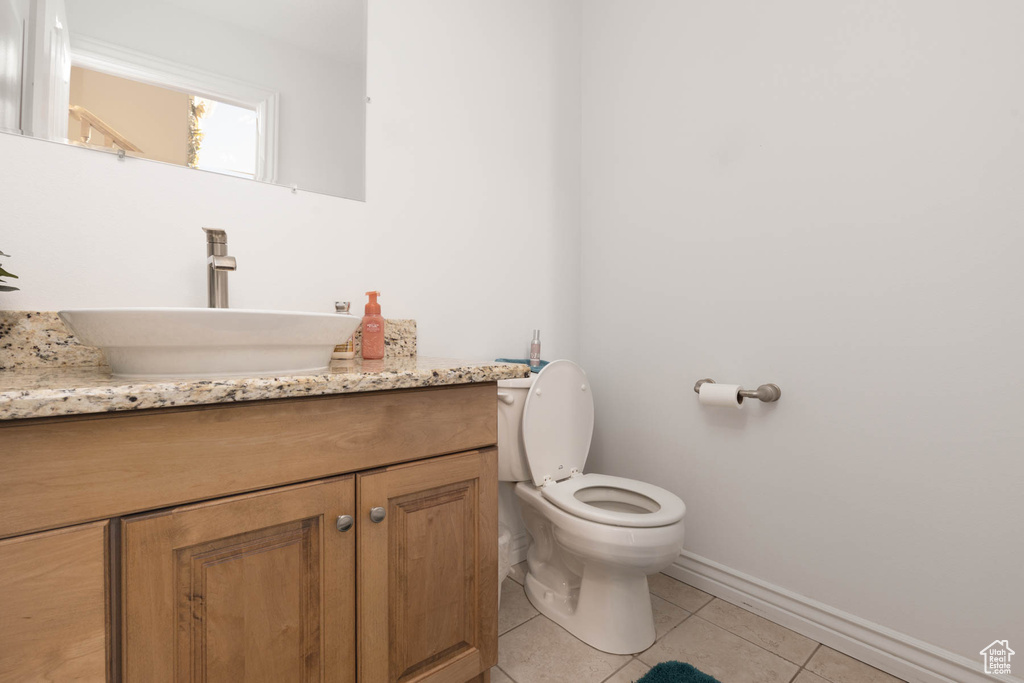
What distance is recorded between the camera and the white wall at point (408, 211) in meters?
0.99

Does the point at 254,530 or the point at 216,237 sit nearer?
the point at 254,530

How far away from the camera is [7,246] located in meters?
0.93

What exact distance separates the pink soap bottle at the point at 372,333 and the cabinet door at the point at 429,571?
1.35 feet

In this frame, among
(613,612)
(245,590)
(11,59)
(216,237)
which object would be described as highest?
(11,59)

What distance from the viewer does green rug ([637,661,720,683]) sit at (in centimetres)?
116

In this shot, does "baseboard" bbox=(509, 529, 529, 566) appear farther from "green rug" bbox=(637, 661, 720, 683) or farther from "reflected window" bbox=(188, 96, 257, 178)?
"reflected window" bbox=(188, 96, 257, 178)

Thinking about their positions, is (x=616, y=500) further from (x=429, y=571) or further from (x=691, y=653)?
(x=429, y=571)

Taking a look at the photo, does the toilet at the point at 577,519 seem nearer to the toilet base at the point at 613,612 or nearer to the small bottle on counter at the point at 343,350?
the toilet base at the point at 613,612

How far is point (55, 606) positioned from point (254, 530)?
231 millimetres

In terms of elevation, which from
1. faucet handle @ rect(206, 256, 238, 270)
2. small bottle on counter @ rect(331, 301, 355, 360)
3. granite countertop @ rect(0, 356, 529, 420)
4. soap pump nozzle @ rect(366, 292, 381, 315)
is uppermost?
faucet handle @ rect(206, 256, 238, 270)

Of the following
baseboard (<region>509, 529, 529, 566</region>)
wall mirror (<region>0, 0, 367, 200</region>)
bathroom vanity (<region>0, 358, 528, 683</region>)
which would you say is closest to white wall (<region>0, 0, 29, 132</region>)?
wall mirror (<region>0, 0, 367, 200</region>)

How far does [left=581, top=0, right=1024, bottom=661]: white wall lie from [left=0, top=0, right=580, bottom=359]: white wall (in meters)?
0.31

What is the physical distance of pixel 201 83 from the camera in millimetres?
1147

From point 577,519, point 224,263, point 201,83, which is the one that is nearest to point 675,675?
point 577,519
